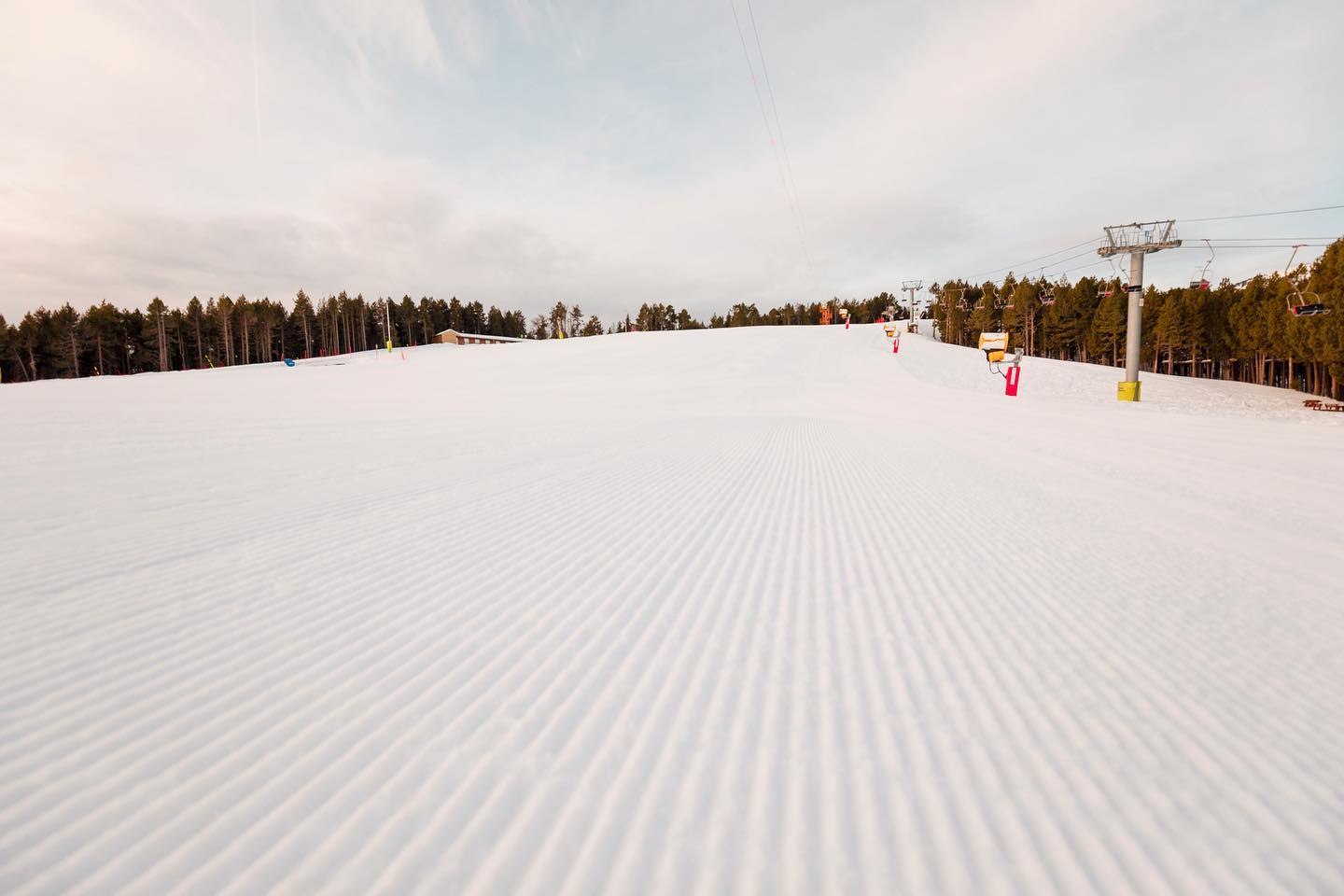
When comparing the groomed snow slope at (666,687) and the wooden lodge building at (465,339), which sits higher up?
the wooden lodge building at (465,339)

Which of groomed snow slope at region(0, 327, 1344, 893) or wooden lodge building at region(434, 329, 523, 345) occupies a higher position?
wooden lodge building at region(434, 329, 523, 345)

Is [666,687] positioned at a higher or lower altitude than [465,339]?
lower

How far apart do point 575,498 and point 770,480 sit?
2.83 m

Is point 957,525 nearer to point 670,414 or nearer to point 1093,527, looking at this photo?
point 1093,527

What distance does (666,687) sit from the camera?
8.79 feet

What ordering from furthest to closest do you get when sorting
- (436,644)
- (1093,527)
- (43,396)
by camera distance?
(43,396) < (1093,527) < (436,644)

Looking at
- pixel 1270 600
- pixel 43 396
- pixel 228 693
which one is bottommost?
pixel 1270 600

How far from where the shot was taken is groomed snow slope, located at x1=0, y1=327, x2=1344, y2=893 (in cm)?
177

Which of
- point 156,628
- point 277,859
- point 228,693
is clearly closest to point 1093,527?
point 277,859

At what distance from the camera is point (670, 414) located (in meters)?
17.1

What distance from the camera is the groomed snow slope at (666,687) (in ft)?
5.80

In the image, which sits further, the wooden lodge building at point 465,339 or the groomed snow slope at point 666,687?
the wooden lodge building at point 465,339

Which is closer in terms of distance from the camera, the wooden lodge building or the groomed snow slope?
the groomed snow slope

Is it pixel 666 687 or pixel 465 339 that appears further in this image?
pixel 465 339
